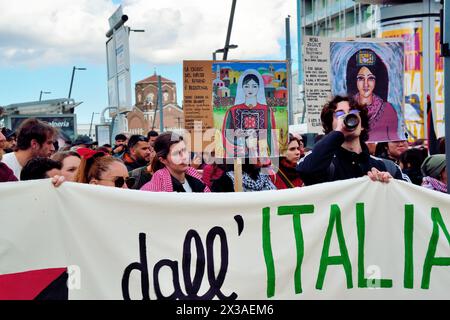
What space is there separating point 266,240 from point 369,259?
0.55m

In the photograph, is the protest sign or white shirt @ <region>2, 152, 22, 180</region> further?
the protest sign

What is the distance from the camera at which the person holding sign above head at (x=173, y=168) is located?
4.91 metres

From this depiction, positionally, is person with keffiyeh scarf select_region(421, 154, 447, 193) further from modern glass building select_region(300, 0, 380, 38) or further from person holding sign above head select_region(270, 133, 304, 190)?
modern glass building select_region(300, 0, 380, 38)

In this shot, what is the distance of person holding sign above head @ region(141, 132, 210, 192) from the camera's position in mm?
4910

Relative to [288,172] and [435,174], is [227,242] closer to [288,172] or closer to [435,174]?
[288,172]

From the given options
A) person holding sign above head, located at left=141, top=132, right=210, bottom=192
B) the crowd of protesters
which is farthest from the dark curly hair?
person holding sign above head, located at left=141, top=132, right=210, bottom=192

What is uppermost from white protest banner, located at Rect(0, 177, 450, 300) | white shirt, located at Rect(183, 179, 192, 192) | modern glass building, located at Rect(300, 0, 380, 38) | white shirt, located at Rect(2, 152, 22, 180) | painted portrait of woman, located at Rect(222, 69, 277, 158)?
modern glass building, located at Rect(300, 0, 380, 38)

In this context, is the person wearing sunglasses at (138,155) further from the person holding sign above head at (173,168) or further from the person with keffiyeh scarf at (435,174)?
the person with keffiyeh scarf at (435,174)

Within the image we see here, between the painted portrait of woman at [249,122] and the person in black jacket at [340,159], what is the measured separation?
0.90m

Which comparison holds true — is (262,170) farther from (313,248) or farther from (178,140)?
(313,248)

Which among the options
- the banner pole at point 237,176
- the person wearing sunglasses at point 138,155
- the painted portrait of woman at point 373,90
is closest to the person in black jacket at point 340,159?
the banner pole at point 237,176

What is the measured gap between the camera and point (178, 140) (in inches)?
201

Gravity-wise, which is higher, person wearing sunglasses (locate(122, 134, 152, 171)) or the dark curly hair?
the dark curly hair

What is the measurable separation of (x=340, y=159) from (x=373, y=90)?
4.09 feet
